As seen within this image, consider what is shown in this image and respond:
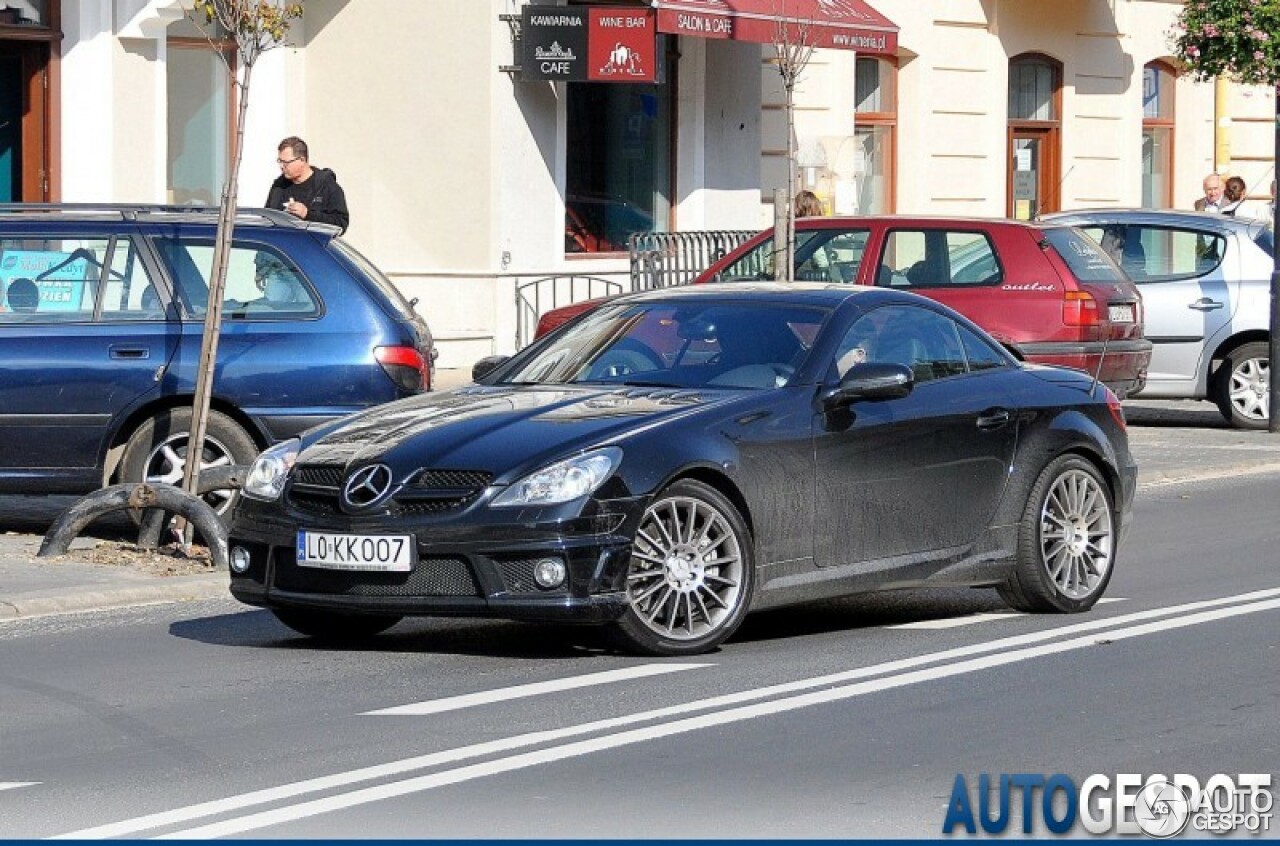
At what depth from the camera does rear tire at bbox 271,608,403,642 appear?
10.0 m

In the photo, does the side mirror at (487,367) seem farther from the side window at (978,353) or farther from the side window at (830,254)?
the side window at (830,254)

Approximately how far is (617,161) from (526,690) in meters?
16.4

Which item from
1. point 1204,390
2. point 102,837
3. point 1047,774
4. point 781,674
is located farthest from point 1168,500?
point 102,837

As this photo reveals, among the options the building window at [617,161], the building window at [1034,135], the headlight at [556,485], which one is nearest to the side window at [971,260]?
the building window at [617,161]

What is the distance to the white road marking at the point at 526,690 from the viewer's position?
848cm

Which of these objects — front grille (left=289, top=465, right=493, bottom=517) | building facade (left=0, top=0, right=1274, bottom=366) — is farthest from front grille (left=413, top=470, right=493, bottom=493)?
building facade (left=0, top=0, right=1274, bottom=366)

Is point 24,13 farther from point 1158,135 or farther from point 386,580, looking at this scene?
point 1158,135

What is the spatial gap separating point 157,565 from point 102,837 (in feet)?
19.0

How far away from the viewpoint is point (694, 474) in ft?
31.0

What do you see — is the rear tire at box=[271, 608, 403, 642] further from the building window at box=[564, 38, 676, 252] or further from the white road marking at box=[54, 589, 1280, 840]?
the building window at box=[564, 38, 676, 252]

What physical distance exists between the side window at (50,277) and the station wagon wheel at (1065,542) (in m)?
5.09

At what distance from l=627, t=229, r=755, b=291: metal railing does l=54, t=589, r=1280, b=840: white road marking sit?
13430 millimetres

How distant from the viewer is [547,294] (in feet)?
77.4

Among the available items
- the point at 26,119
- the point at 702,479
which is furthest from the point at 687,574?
the point at 26,119
